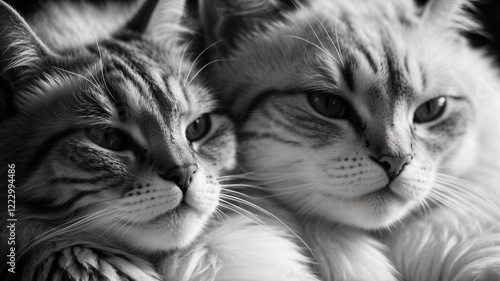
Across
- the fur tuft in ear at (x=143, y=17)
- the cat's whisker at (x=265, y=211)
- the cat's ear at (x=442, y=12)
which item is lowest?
the cat's whisker at (x=265, y=211)

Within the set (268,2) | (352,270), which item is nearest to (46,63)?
(268,2)

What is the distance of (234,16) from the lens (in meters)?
1.32

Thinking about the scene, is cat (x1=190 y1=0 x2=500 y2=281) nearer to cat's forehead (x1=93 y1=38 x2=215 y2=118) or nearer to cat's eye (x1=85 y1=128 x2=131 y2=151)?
cat's forehead (x1=93 y1=38 x2=215 y2=118)

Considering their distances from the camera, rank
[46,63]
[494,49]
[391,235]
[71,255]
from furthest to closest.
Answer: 1. [494,49]
2. [391,235]
3. [46,63]
4. [71,255]

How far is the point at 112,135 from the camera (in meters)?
1.01

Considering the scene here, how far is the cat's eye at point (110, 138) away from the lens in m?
1.00

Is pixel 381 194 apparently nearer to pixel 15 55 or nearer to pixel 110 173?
pixel 110 173

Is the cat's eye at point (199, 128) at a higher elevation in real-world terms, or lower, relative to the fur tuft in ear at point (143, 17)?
lower

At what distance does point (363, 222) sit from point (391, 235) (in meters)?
0.16

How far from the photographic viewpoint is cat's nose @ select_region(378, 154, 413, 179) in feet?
3.54

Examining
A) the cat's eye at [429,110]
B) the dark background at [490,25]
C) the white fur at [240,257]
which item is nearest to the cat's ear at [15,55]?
the white fur at [240,257]

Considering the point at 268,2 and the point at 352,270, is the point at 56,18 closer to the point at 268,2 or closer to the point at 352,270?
the point at 268,2

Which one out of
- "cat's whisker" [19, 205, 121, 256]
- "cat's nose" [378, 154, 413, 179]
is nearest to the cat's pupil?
"cat's nose" [378, 154, 413, 179]

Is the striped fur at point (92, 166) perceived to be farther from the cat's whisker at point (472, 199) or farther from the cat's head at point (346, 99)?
the cat's whisker at point (472, 199)
